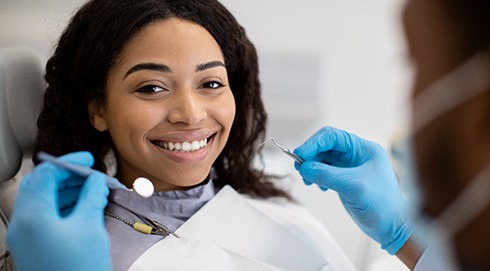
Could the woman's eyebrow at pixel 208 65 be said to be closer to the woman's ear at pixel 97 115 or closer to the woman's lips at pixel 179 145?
the woman's lips at pixel 179 145

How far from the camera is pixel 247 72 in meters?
1.73

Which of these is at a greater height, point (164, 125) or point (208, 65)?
point (208, 65)

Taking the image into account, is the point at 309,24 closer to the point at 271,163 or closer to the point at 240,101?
the point at 271,163

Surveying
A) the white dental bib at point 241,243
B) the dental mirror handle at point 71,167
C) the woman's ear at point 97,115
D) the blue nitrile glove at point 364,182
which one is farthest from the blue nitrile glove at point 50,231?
the blue nitrile glove at point 364,182

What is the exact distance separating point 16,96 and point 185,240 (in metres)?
0.56

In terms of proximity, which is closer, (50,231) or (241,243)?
(50,231)

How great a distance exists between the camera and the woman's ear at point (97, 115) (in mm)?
1553

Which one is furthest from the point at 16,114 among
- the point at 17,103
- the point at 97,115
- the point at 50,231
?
the point at 50,231

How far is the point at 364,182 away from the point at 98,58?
2.32 feet

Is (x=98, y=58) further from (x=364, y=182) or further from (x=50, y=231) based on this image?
(x=364, y=182)

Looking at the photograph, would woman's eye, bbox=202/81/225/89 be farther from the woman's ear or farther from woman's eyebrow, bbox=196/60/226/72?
the woman's ear

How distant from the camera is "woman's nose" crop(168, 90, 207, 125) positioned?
141 centimetres

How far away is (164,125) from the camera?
1.44 meters

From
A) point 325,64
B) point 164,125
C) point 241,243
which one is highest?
point 164,125
